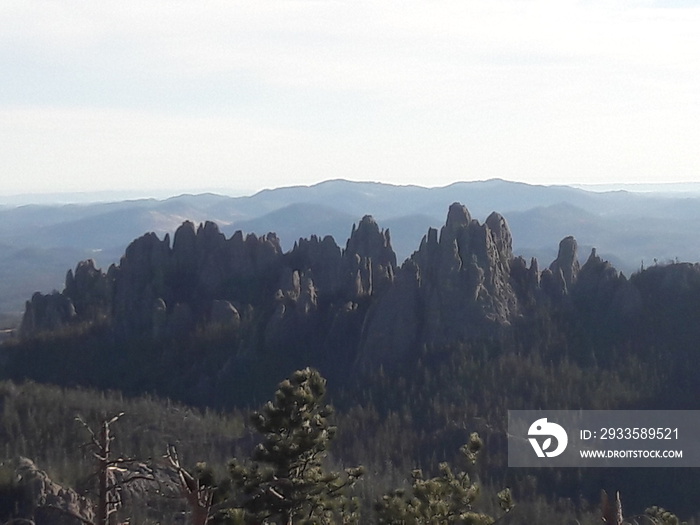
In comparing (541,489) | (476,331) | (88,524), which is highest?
(88,524)

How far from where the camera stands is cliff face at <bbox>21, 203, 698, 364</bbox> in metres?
92.1

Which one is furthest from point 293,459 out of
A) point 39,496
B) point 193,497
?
point 39,496

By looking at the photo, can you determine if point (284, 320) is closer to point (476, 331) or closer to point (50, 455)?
point (476, 331)

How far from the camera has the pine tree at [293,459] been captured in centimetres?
2631

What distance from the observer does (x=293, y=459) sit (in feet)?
88.6

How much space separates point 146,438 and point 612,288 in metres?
51.4

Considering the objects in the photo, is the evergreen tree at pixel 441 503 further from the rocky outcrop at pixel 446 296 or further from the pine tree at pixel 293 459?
the rocky outcrop at pixel 446 296

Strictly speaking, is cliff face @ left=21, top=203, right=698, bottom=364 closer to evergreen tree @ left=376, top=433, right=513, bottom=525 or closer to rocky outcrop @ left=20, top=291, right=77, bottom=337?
rocky outcrop @ left=20, top=291, right=77, bottom=337

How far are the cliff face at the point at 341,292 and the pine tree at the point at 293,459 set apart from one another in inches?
2501

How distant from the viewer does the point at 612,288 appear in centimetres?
9494

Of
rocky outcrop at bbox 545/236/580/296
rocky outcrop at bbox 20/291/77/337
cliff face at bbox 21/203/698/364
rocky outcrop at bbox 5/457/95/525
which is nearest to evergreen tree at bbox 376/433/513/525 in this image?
rocky outcrop at bbox 5/457/95/525

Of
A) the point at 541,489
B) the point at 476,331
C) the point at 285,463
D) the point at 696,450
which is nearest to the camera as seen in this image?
the point at 285,463

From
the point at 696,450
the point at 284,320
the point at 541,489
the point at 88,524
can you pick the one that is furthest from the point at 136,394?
the point at 88,524

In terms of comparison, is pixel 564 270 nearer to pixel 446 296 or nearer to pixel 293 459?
pixel 446 296
